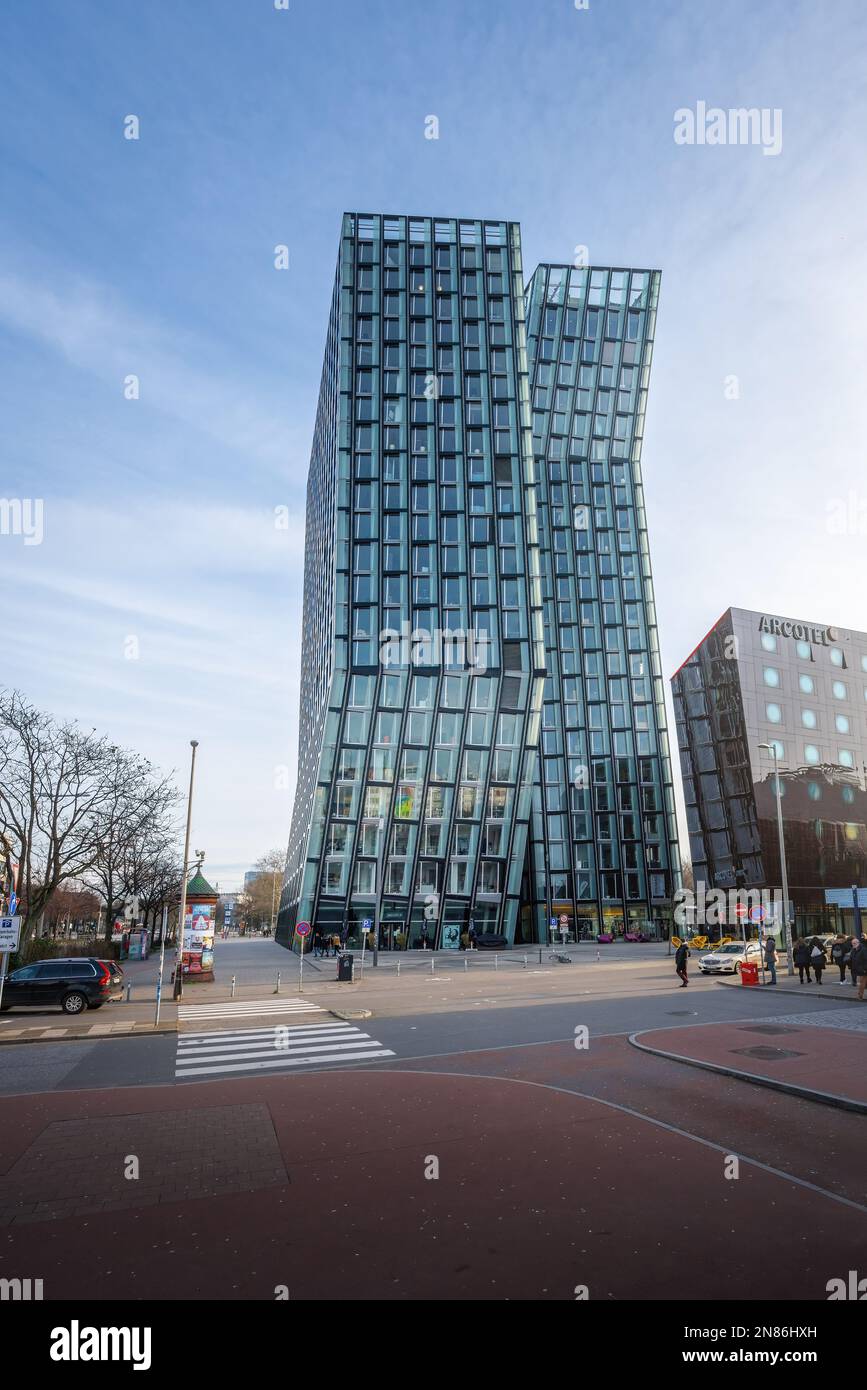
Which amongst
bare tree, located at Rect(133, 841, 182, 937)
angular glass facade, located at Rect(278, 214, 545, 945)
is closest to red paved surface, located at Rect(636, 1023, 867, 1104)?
angular glass facade, located at Rect(278, 214, 545, 945)

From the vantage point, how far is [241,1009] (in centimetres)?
2356

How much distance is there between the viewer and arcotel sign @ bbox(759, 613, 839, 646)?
70.6 m

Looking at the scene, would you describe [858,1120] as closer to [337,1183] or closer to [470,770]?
[337,1183]

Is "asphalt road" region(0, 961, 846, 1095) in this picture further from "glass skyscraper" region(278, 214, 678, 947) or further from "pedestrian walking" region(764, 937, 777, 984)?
"glass skyscraper" region(278, 214, 678, 947)

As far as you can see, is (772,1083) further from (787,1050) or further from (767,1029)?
(767,1029)

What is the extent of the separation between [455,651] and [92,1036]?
46.2 m

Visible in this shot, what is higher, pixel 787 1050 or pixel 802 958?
pixel 787 1050

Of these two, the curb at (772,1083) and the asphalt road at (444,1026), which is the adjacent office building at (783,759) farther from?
the curb at (772,1083)

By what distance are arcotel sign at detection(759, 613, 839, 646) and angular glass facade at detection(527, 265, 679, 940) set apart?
1597cm

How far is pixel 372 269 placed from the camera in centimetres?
6806

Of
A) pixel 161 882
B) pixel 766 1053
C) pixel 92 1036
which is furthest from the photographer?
pixel 161 882

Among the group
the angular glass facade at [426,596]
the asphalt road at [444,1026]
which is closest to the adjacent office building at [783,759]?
the angular glass facade at [426,596]

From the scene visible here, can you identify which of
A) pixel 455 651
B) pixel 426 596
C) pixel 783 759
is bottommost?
pixel 783 759

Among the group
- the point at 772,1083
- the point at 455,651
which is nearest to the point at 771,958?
the point at 772,1083
